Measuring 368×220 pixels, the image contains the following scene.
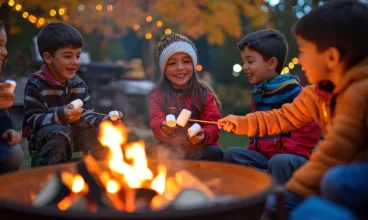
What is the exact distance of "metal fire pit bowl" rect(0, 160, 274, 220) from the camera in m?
1.53

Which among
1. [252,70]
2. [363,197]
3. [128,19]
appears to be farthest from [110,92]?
[363,197]

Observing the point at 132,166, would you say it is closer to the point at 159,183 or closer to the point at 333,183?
the point at 159,183

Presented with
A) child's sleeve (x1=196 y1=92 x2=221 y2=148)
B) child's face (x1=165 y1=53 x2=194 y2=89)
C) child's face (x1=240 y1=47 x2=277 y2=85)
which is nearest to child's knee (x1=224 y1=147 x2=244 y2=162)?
child's sleeve (x1=196 y1=92 x2=221 y2=148)

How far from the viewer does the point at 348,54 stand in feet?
7.59

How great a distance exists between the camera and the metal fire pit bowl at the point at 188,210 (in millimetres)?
1533

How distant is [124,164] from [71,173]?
0.29 meters

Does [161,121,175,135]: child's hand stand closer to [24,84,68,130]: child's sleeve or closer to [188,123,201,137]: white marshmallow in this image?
[188,123,201,137]: white marshmallow

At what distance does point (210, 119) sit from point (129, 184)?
1707mm

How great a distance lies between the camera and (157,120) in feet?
12.5

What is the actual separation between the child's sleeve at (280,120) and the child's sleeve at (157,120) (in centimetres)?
86

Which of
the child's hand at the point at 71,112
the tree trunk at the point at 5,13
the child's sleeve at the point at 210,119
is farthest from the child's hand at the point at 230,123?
the tree trunk at the point at 5,13

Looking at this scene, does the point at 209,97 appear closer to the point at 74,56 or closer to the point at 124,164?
the point at 74,56

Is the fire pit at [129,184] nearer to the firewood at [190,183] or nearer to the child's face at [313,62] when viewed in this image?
the firewood at [190,183]

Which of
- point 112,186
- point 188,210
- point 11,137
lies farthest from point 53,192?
point 11,137
